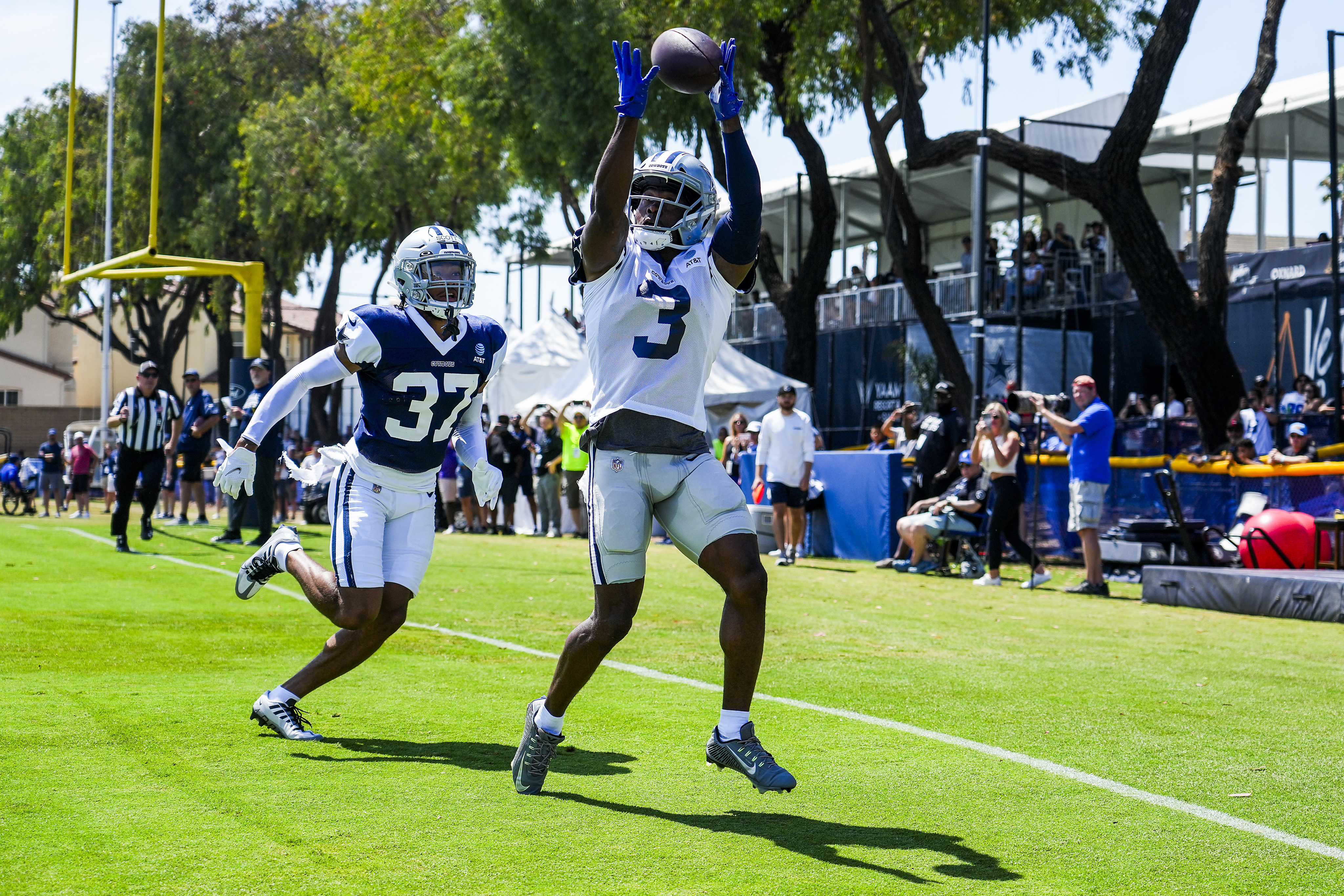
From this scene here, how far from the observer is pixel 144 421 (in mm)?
16344

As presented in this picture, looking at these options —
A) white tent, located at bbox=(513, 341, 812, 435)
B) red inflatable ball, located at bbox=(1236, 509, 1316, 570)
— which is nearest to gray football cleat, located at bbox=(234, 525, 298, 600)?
red inflatable ball, located at bbox=(1236, 509, 1316, 570)

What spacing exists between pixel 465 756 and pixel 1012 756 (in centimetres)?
212

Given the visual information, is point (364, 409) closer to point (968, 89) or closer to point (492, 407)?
point (968, 89)

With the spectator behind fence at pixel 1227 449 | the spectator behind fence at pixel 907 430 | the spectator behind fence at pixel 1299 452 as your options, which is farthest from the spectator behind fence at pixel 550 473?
the spectator behind fence at pixel 1299 452

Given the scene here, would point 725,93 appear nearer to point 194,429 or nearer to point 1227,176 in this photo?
point 194,429

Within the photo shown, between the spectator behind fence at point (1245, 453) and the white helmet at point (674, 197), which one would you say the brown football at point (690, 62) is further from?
the spectator behind fence at point (1245, 453)

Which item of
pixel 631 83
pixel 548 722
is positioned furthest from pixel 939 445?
pixel 631 83

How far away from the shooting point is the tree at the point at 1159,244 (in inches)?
731

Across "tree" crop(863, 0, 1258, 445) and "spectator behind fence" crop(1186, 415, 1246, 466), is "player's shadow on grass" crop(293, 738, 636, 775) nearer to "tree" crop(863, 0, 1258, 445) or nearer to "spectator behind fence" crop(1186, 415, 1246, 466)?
"spectator behind fence" crop(1186, 415, 1246, 466)

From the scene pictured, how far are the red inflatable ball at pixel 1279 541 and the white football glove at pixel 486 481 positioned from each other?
9753 millimetres

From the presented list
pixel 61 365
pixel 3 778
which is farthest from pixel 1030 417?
pixel 61 365

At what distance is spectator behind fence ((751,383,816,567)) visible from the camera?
16844mm

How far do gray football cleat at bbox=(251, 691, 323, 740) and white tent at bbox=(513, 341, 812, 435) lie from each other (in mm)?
19224

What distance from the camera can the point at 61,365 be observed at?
85.7 m
